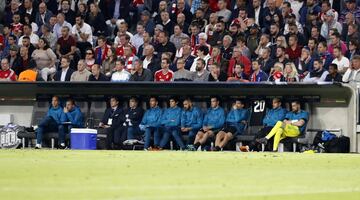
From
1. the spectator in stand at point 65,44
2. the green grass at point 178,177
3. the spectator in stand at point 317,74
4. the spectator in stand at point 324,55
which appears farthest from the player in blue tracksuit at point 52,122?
the spectator in stand at point 324,55

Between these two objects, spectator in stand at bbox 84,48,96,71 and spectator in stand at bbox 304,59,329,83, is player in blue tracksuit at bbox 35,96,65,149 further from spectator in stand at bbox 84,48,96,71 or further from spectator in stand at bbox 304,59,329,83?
spectator in stand at bbox 304,59,329,83

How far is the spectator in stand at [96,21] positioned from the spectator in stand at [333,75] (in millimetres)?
7526

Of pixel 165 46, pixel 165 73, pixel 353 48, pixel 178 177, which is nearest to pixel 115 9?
pixel 165 46

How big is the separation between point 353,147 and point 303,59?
273cm

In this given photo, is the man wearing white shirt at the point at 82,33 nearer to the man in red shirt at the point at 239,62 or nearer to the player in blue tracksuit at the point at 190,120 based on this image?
the player in blue tracksuit at the point at 190,120

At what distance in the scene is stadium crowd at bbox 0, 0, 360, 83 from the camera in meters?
23.7

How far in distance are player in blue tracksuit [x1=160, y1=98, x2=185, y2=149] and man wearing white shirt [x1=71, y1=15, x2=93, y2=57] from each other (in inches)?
165

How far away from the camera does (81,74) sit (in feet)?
81.8

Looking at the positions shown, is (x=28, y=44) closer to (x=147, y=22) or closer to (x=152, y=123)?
(x=147, y=22)

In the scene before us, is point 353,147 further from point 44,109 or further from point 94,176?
point 94,176

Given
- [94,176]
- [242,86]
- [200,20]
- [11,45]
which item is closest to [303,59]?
[242,86]

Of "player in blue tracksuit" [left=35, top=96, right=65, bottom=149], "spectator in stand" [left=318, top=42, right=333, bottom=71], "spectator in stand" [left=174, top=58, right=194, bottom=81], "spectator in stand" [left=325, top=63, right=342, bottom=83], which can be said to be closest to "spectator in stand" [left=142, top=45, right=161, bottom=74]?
"spectator in stand" [left=174, top=58, right=194, bottom=81]

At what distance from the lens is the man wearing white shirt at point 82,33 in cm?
2703

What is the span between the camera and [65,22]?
2797 cm
